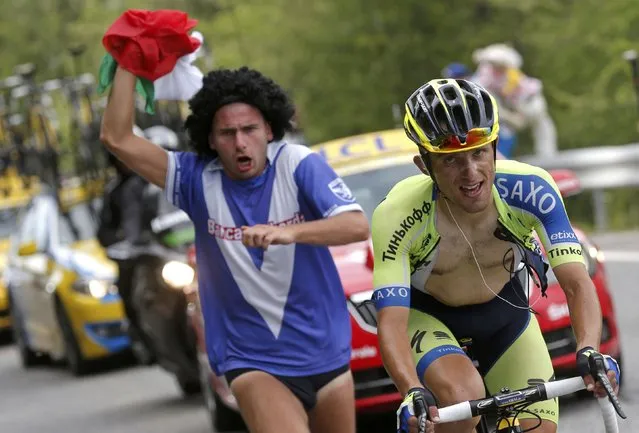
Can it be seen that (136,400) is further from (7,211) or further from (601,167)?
(7,211)

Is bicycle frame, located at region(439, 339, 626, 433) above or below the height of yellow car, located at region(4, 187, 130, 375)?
above

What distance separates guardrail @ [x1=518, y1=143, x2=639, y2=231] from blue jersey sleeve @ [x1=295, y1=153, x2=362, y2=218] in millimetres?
14411

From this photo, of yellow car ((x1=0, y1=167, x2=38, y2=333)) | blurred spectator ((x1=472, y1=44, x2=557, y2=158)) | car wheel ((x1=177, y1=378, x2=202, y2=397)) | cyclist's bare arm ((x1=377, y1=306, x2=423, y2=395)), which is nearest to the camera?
cyclist's bare arm ((x1=377, y1=306, x2=423, y2=395))

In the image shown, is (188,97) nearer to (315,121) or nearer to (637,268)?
(637,268)

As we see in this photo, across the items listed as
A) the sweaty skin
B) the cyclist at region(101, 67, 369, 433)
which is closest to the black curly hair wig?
the cyclist at region(101, 67, 369, 433)

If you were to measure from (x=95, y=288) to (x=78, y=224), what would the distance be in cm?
172

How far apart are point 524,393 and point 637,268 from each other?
11.6 metres

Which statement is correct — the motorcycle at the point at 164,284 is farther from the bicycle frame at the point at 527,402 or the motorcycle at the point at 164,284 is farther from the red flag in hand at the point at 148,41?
the bicycle frame at the point at 527,402

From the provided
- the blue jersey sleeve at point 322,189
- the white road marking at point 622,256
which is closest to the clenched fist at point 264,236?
the blue jersey sleeve at point 322,189

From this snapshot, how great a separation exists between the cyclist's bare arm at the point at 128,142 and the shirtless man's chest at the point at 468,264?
1.39 meters

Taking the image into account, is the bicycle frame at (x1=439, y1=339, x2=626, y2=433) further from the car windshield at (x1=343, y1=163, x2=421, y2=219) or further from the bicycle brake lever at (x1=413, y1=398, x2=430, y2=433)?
the car windshield at (x1=343, y1=163, x2=421, y2=219)

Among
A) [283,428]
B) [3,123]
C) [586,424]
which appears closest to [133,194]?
[586,424]

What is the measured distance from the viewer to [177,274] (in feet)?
41.8

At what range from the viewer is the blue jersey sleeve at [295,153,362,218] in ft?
22.2
